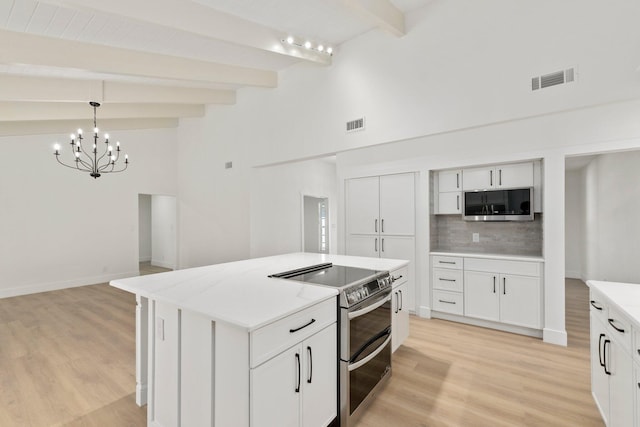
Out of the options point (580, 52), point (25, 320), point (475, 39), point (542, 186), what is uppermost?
point (475, 39)

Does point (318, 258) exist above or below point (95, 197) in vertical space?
below

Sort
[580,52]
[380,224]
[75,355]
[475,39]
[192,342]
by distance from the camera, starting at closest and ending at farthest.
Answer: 1. [192,342]
2. [580,52]
3. [75,355]
4. [475,39]
5. [380,224]

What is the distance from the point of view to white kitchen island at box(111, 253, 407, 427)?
146cm

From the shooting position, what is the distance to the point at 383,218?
15.4 feet

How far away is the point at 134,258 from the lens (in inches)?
289

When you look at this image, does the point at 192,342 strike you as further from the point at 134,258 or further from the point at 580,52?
the point at 134,258

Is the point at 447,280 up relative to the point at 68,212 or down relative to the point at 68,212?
down

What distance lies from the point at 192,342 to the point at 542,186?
13.3 feet

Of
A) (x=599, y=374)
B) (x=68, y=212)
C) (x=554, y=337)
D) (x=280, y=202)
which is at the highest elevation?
(x=280, y=202)

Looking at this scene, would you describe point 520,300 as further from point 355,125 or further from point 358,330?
point 355,125

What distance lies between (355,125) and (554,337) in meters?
3.46

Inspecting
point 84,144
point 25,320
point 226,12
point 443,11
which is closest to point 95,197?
point 84,144

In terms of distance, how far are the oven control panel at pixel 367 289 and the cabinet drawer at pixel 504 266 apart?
1.87 metres

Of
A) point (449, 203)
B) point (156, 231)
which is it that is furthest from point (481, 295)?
point (156, 231)
